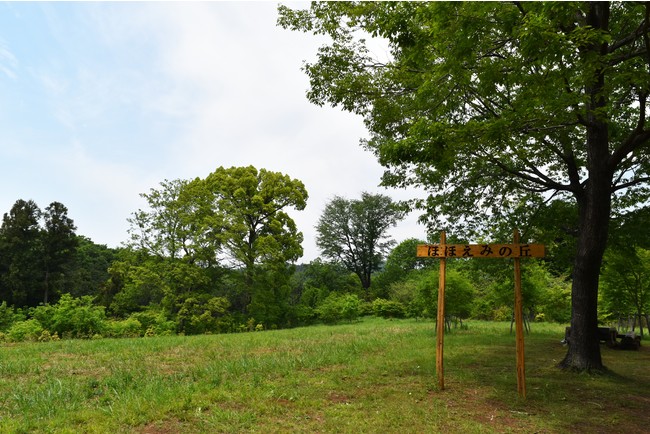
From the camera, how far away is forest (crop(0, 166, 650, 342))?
13500 millimetres

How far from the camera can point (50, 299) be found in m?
32.8

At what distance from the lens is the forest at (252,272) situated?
1350 centimetres

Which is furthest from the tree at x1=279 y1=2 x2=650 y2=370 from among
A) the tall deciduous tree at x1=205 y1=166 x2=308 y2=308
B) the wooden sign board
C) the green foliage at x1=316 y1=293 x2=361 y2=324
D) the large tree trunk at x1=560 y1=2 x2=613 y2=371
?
the green foliage at x1=316 y1=293 x2=361 y2=324

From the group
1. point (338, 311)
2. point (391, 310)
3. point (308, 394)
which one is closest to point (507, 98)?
point (308, 394)

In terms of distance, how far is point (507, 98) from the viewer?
734cm

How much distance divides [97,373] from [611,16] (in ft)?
39.5

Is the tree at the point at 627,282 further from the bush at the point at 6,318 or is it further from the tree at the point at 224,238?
the bush at the point at 6,318

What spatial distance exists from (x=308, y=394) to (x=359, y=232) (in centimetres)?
3774

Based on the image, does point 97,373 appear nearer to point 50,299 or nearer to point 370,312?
point 370,312

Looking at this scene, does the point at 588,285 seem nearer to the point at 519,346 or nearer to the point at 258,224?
the point at 519,346

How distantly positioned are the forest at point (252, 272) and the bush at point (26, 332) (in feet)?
0.20

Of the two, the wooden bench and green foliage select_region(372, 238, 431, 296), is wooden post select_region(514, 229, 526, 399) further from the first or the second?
green foliage select_region(372, 238, 431, 296)

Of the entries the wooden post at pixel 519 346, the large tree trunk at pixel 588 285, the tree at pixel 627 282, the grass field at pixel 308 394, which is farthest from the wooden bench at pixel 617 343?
the wooden post at pixel 519 346

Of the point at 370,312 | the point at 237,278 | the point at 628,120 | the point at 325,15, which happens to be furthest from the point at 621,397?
the point at 370,312
